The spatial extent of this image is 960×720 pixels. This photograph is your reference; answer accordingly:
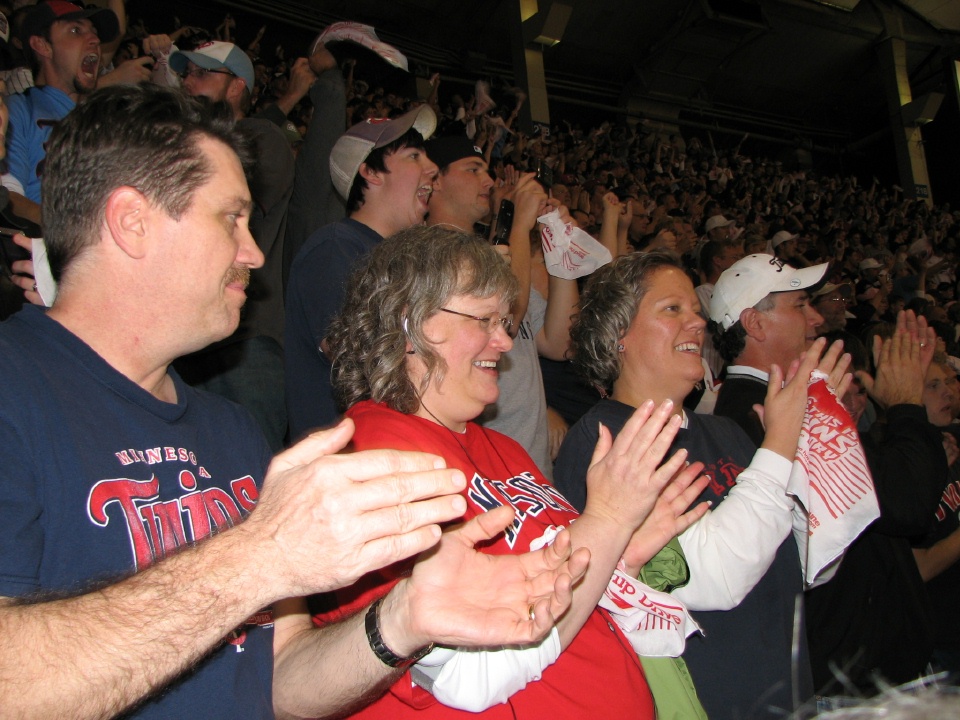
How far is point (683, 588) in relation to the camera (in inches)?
68.0

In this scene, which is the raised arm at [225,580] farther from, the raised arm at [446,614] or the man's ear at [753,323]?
the man's ear at [753,323]

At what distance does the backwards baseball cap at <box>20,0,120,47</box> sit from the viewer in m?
2.89

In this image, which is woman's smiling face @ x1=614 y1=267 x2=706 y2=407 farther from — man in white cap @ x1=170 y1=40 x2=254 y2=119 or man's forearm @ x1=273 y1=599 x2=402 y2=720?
man in white cap @ x1=170 y1=40 x2=254 y2=119

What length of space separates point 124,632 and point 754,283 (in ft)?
8.43

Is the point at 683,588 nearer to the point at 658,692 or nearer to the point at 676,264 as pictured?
the point at 658,692

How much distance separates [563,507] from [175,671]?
100 centimetres

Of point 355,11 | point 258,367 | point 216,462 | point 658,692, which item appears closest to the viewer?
point 216,462

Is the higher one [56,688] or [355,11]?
[355,11]

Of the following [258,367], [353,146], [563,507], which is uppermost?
[353,146]

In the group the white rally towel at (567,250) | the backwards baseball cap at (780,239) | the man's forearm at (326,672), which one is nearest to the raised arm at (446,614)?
the man's forearm at (326,672)

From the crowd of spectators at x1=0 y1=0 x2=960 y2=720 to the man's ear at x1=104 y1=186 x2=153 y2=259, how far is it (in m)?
0.43

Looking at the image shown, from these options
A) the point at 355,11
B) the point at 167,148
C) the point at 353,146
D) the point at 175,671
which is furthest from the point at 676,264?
the point at 355,11

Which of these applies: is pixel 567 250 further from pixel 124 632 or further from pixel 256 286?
pixel 124 632

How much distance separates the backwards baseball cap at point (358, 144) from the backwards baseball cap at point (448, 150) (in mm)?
245
